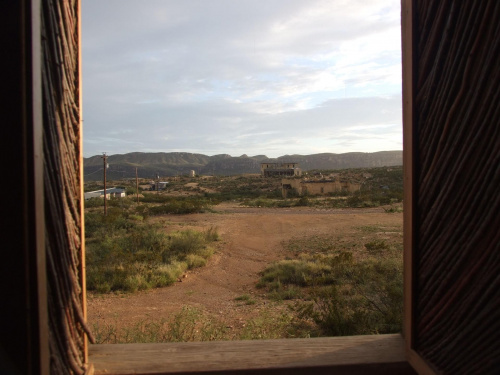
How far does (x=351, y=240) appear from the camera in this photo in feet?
45.0

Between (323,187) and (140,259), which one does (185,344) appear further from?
(323,187)

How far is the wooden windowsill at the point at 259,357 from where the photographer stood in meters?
1.73

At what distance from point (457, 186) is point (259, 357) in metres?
1.22

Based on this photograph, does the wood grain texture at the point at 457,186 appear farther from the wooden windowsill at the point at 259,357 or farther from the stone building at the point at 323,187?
the stone building at the point at 323,187

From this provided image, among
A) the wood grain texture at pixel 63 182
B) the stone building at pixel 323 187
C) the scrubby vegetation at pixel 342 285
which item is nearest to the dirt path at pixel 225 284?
the scrubby vegetation at pixel 342 285

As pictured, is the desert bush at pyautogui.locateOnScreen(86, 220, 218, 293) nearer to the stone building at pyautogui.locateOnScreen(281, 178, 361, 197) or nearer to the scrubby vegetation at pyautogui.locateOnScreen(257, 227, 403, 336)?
the scrubby vegetation at pyautogui.locateOnScreen(257, 227, 403, 336)

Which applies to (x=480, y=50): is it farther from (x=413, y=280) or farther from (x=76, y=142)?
(x=76, y=142)

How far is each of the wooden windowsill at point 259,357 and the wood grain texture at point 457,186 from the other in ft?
0.79

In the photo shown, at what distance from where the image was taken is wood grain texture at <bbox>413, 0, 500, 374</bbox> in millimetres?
1241

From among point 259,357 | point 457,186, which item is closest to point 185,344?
point 259,357

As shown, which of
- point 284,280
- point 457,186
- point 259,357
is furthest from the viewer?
point 284,280

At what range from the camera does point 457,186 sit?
1.43 metres

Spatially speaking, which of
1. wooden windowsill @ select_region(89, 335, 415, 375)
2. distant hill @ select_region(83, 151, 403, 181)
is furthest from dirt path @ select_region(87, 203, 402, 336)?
distant hill @ select_region(83, 151, 403, 181)

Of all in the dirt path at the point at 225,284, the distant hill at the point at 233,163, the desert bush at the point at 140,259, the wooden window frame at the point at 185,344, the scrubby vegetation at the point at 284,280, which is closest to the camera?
the wooden window frame at the point at 185,344
